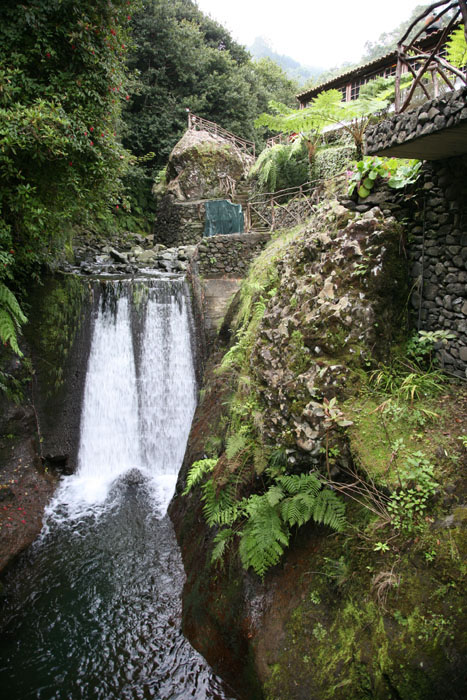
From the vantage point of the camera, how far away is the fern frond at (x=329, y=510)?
142 inches

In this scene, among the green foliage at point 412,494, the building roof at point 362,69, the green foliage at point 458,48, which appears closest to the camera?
the green foliage at point 412,494

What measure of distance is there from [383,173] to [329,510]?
4.02m

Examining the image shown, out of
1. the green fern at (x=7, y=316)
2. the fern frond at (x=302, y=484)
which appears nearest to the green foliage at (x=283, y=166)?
the green fern at (x=7, y=316)

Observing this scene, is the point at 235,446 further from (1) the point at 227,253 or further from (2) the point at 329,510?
(1) the point at 227,253

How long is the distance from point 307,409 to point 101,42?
7.58 meters

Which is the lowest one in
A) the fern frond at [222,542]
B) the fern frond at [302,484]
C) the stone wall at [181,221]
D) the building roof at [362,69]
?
the fern frond at [222,542]

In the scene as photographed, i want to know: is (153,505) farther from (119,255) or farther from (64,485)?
(119,255)

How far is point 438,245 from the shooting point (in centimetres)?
444

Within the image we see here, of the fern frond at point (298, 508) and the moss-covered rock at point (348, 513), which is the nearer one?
the moss-covered rock at point (348, 513)

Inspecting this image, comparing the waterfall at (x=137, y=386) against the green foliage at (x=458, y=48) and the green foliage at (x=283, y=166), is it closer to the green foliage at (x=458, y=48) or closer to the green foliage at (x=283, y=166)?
the green foliage at (x=283, y=166)

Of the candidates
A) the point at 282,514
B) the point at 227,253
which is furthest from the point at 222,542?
the point at 227,253

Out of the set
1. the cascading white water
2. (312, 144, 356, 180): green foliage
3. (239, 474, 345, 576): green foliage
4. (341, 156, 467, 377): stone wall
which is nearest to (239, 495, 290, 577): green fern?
(239, 474, 345, 576): green foliage

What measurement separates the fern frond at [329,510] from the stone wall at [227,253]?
8035 mm

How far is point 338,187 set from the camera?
625 cm
